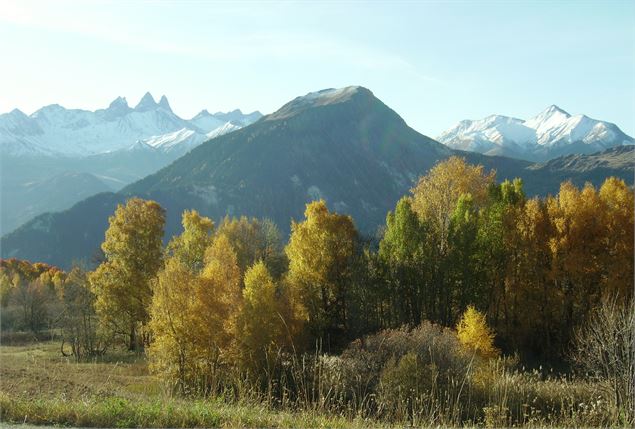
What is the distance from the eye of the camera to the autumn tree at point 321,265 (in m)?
44.0

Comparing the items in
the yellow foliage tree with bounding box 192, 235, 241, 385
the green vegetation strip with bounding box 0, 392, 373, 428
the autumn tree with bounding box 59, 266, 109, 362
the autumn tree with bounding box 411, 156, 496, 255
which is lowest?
the autumn tree with bounding box 59, 266, 109, 362

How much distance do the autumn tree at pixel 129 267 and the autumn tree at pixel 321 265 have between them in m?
11.8

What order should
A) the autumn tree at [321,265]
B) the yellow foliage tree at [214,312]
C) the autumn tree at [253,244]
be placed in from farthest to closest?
the autumn tree at [253,244], the autumn tree at [321,265], the yellow foliage tree at [214,312]

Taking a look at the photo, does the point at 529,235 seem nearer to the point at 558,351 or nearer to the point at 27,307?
the point at 558,351

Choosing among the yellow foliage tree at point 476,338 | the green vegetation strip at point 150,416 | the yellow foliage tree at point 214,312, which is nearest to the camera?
the green vegetation strip at point 150,416

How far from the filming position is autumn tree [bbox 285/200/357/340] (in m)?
44.0

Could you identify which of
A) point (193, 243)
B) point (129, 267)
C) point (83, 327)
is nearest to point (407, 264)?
point (193, 243)

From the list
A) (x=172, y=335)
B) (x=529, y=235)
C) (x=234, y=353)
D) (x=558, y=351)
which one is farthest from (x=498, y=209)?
(x=172, y=335)

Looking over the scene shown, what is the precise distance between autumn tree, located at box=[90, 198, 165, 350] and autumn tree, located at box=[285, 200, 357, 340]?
11780mm

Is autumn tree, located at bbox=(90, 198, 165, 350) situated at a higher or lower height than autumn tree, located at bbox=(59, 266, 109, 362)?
higher

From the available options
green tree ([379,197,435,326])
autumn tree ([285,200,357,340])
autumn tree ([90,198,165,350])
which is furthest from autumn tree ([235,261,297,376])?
green tree ([379,197,435,326])

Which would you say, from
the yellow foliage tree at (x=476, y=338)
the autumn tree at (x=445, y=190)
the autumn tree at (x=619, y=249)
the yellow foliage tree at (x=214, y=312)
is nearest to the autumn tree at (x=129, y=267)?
the yellow foliage tree at (x=214, y=312)

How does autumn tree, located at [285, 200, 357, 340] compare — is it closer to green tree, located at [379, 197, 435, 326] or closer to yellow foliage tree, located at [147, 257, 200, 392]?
green tree, located at [379, 197, 435, 326]

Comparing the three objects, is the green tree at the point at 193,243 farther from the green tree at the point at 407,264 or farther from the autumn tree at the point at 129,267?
the green tree at the point at 407,264
